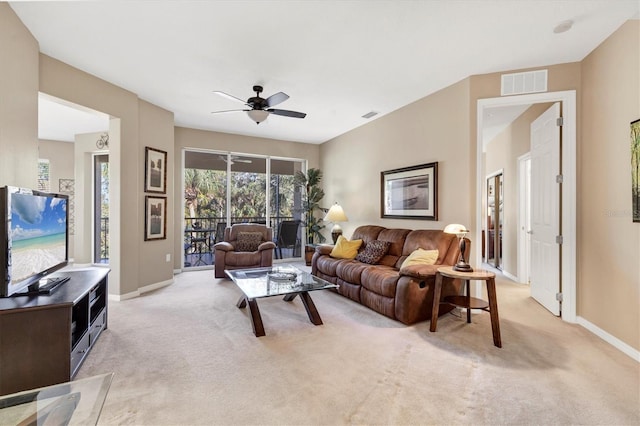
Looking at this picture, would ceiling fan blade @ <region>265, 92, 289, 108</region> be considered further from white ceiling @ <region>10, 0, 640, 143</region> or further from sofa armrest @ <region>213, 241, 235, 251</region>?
sofa armrest @ <region>213, 241, 235, 251</region>

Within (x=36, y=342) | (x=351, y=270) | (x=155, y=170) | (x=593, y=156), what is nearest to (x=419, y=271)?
(x=351, y=270)

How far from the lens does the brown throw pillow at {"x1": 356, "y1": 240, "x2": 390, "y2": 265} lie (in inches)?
163

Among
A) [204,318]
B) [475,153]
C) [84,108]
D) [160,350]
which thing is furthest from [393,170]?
[84,108]

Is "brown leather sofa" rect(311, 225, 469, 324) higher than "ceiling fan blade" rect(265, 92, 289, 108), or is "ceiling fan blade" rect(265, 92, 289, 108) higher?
"ceiling fan blade" rect(265, 92, 289, 108)

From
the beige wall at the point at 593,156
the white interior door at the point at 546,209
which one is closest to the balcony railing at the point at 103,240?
the beige wall at the point at 593,156

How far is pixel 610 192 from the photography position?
2732mm

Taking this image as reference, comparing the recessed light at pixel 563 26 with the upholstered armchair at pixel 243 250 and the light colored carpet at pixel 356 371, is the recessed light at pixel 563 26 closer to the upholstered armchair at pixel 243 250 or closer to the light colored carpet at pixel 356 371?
the light colored carpet at pixel 356 371

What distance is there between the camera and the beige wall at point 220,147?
5754mm

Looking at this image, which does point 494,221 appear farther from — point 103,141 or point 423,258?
point 103,141

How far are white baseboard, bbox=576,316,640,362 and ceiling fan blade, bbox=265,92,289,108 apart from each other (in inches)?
151

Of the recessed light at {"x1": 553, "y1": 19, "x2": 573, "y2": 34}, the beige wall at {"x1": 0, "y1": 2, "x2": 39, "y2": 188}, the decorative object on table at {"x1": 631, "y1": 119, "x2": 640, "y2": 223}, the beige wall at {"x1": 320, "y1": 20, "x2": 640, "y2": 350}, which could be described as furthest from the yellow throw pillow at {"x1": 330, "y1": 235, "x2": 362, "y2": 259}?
Result: the beige wall at {"x1": 0, "y1": 2, "x2": 39, "y2": 188}

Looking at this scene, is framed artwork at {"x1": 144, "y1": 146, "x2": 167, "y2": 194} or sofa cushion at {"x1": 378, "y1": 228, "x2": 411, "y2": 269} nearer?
sofa cushion at {"x1": 378, "y1": 228, "x2": 411, "y2": 269}

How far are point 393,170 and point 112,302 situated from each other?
4.43 m

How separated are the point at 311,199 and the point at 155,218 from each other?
3.18 meters
